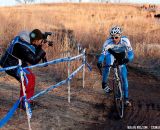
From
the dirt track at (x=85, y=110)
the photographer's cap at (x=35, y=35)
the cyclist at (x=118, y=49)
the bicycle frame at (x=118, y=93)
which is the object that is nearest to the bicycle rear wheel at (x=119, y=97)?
the bicycle frame at (x=118, y=93)

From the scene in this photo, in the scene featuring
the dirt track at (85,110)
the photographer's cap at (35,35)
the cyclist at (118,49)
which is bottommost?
the dirt track at (85,110)

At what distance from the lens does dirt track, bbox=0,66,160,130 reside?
23.9 ft

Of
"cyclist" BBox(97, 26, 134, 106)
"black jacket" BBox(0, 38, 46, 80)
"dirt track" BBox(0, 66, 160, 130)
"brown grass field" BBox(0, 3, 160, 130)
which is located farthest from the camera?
"cyclist" BBox(97, 26, 134, 106)

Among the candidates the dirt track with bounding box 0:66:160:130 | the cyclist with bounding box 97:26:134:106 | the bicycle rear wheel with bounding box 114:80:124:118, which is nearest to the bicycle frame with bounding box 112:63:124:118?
the bicycle rear wheel with bounding box 114:80:124:118

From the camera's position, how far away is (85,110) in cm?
828

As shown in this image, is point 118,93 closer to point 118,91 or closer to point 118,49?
point 118,91

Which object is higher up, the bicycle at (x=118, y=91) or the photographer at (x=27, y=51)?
the photographer at (x=27, y=51)

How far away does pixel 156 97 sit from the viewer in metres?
9.55

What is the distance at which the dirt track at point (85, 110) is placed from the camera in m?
7.30

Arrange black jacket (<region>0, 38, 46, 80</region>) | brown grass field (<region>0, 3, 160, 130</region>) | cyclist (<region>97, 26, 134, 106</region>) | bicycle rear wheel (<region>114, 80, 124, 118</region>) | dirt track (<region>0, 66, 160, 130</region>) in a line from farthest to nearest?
cyclist (<region>97, 26, 134, 106</region>)
bicycle rear wheel (<region>114, 80, 124, 118</region>)
brown grass field (<region>0, 3, 160, 130</region>)
dirt track (<region>0, 66, 160, 130</region>)
black jacket (<region>0, 38, 46, 80</region>)

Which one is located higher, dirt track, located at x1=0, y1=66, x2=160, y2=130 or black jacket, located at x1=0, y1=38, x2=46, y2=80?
black jacket, located at x1=0, y1=38, x2=46, y2=80

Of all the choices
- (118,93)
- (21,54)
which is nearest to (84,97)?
(118,93)

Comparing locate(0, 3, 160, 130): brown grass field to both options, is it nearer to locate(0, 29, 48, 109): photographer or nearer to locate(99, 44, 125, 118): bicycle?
locate(99, 44, 125, 118): bicycle

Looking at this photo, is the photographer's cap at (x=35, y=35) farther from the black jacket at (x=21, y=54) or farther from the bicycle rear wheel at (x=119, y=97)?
the bicycle rear wheel at (x=119, y=97)
